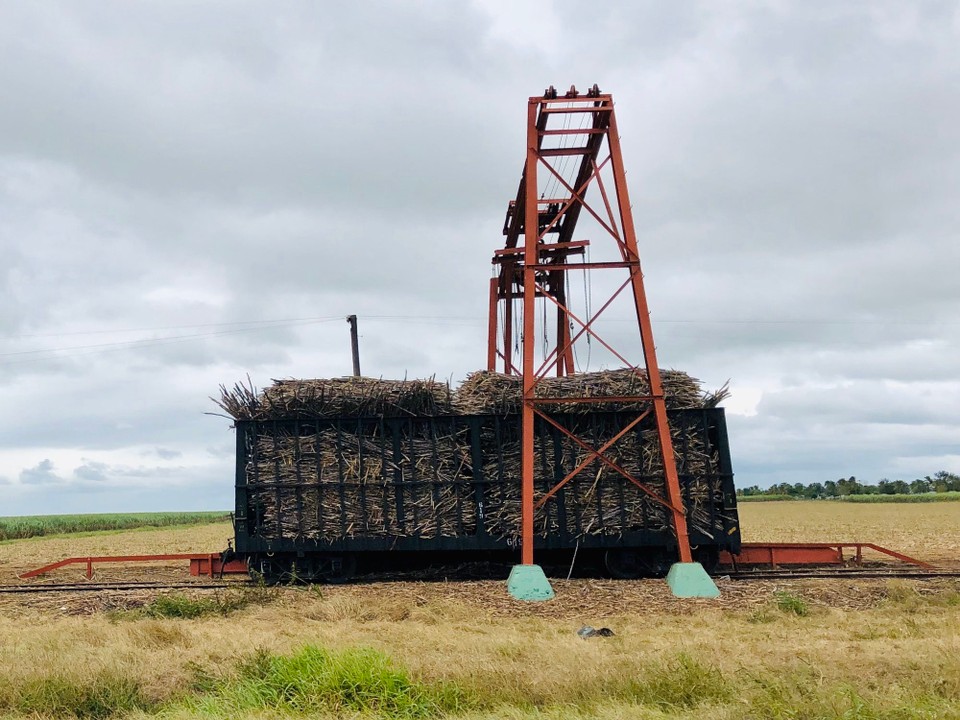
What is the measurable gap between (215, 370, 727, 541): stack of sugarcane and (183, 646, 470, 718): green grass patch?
7340 mm

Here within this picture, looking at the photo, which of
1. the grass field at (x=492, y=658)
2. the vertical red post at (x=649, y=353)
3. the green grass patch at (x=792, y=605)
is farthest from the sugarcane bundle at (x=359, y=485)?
the green grass patch at (x=792, y=605)

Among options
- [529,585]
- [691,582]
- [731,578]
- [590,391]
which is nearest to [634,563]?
[731,578]

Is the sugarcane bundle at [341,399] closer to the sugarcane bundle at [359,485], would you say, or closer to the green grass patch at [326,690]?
the sugarcane bundle at [359,485]

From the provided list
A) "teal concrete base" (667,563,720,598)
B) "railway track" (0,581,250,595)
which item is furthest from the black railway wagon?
"teal concrete base" (667,563,720,598)

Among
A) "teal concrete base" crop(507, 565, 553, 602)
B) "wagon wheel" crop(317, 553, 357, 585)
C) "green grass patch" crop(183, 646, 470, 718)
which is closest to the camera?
"green grass patch" crop(183, 646, 470, 718)

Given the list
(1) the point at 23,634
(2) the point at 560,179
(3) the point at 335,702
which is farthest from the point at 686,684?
(2) the point at 560,179

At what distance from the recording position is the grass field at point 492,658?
6723 millimetres

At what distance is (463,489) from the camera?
1498cm

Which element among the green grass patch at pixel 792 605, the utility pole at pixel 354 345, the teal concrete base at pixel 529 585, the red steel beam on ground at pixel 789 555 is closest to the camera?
the green grass patch at pixel 792 605

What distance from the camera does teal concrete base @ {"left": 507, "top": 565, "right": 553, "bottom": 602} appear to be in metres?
13.1

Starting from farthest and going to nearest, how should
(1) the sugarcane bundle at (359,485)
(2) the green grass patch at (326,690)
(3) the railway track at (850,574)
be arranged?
(1) the sugarcane bundle at (359,485) → (3) the railway track at (850,574) → (2) the green grass patch at (326,690)

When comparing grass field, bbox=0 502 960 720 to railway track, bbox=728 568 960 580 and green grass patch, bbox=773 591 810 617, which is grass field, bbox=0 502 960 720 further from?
railway track, bbox=728 568 960 580

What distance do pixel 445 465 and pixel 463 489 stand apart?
1.81 feet

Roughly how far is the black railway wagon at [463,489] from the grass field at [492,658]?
2.03 meters
